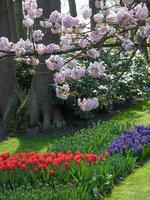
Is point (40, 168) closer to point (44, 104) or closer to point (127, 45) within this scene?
point (127, 45)

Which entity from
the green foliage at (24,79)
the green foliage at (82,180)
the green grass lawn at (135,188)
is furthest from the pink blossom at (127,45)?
the green foliage at (24,79)

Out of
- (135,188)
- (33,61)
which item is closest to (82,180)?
(135,188)

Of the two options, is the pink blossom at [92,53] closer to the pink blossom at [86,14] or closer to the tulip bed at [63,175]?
the pink blossom at [86,14]

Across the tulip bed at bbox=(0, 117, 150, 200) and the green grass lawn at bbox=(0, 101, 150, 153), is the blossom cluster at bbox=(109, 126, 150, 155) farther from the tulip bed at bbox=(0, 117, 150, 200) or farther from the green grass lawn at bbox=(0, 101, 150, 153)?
the green grass lawn at bbox=(0, 101, 150, 153)

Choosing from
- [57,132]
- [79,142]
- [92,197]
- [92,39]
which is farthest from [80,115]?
[92,39]

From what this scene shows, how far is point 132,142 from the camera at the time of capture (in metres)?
8.52

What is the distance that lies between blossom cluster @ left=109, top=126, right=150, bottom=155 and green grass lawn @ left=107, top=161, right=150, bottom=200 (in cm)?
45

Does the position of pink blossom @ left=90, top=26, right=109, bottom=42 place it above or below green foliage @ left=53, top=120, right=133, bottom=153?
above

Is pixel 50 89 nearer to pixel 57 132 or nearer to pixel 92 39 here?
pixel 57 132

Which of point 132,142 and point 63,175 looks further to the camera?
point 132,142

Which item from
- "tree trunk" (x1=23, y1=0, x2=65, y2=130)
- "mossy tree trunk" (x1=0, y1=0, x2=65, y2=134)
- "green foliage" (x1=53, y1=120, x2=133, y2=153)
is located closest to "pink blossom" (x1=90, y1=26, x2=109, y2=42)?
"green foliage" (x1=53, y1=120, x2=133, y2=153)

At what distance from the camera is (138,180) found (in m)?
7.39

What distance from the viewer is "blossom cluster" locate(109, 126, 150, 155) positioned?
8.15 m

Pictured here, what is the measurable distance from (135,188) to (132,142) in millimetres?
1558
